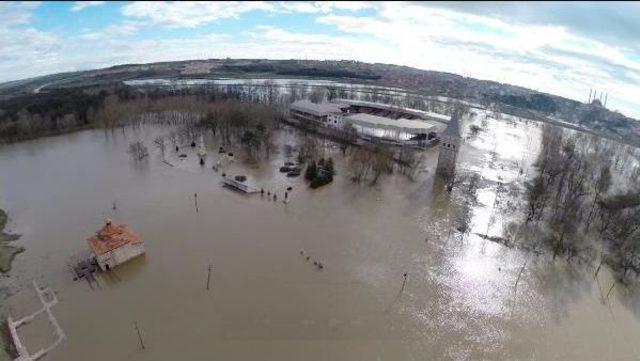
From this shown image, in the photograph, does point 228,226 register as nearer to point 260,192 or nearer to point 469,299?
point 260,192

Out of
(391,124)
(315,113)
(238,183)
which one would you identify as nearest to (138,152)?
(238,183)

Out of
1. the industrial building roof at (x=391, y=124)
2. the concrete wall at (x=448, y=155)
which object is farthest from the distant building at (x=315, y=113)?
the concrete wall at (x=448, y=155)

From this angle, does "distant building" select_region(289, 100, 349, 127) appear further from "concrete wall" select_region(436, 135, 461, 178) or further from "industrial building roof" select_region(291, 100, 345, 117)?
"concrete wall" select_region(436, 135, 461, 178)

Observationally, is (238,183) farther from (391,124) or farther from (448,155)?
(391,124)

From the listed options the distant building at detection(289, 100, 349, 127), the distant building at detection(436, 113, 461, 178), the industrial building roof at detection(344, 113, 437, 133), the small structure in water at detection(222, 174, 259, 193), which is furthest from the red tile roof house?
the industrial building roof at detection(344, 113, 437, 133)

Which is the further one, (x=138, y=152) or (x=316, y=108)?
(x=316, y=108)

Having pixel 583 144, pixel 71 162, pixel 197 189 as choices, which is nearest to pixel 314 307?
pixel 197 189
